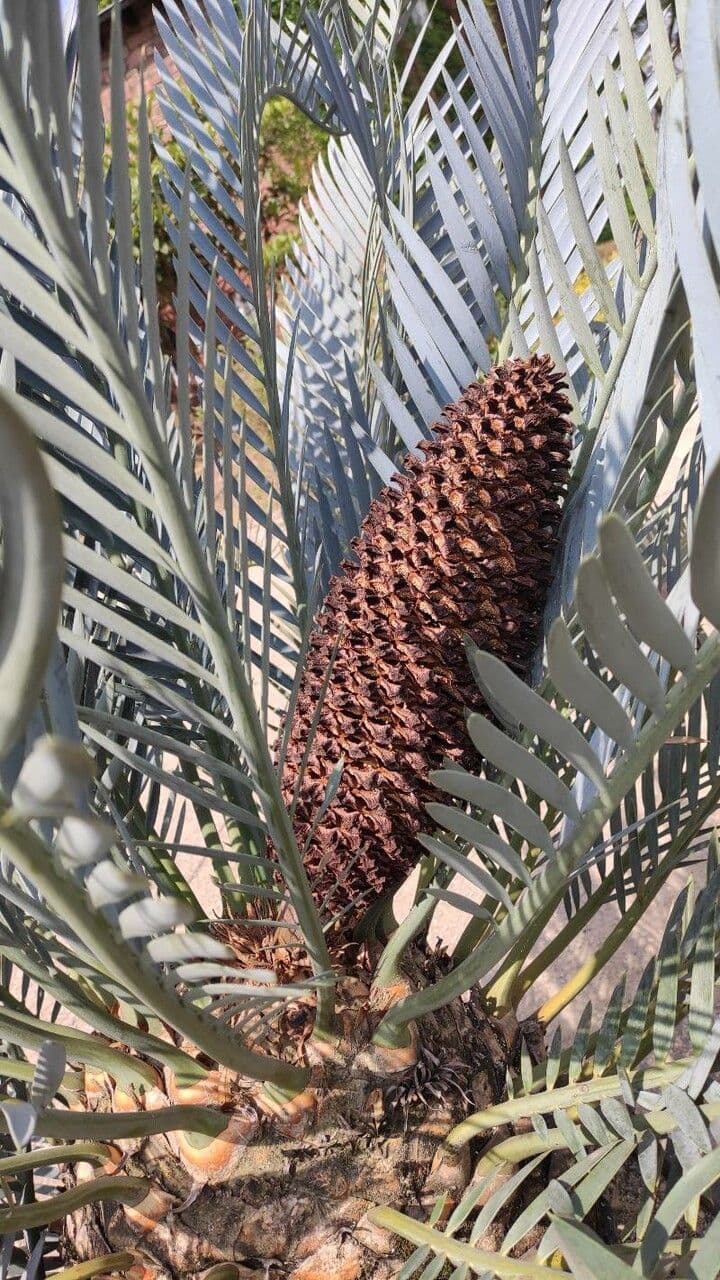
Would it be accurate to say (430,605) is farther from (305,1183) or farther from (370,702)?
(305,1183)

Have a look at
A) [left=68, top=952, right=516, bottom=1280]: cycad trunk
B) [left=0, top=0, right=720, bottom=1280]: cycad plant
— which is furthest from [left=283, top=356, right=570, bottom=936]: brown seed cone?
[left=68, top=952, right=516, bottom=1280]: cycad trunk

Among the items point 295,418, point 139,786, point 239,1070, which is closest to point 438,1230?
point 239,1070

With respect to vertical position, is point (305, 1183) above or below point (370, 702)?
below

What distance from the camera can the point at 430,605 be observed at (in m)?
0.46

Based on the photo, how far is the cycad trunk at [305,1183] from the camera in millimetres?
453

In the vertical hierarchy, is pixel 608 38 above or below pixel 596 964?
above

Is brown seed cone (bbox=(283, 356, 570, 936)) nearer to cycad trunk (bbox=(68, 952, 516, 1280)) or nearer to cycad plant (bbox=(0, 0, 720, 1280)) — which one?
cycad plant (bbox=(0, 0, 720, 1280))

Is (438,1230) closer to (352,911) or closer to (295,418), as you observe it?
(352,911)

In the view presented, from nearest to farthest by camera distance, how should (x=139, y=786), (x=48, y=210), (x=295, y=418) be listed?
(x=48, y=210), (x=139, y=786), (x=295, y=418)

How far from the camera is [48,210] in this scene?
0.23 meters

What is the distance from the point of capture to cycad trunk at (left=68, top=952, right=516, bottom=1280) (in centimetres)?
45

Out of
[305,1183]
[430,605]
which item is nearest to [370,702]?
[430,605]

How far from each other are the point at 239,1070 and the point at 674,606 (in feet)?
0.79

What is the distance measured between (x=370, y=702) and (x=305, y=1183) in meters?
0.22
